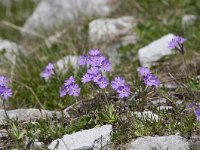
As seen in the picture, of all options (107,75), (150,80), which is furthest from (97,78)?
(107,75)

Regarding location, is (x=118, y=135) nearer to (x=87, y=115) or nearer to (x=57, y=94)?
(x=87, y=115)

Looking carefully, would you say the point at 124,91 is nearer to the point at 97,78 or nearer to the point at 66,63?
the point at 97,78

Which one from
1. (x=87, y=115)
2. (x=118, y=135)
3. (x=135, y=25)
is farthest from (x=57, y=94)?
(x=135, y=25)

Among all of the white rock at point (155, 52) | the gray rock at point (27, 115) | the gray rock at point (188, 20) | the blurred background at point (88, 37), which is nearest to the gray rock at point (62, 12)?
the blurred background at point (88, 37)

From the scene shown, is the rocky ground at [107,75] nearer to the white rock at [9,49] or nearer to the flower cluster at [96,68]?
the white rock at [9,49]

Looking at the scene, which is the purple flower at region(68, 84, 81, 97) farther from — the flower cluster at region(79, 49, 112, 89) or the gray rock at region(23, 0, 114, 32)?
the gray rock at region(23, 0, 114, 32)

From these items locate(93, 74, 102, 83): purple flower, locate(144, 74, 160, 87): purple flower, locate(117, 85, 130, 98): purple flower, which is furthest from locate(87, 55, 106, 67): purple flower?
locate(144, 74, 160, 87): purple flower
